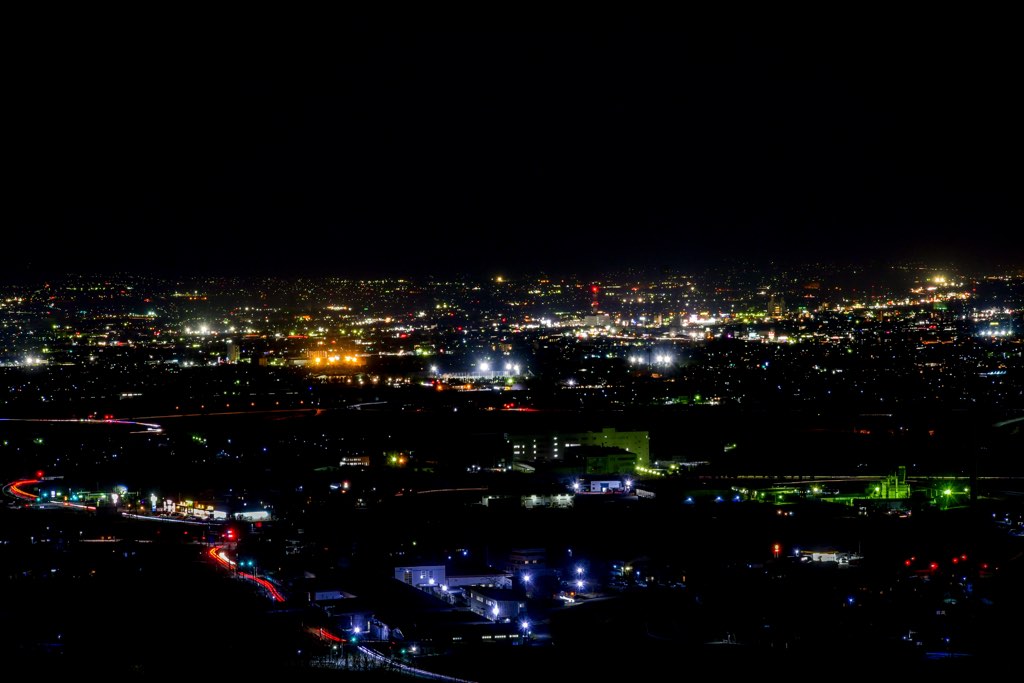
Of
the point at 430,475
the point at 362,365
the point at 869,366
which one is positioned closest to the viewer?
the point at 430,475

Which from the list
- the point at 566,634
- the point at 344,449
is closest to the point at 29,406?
the point at 344,449

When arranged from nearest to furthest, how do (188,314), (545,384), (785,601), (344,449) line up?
1. (785,601)
2. (344,449)
3. (545,384)
4. (188,314)

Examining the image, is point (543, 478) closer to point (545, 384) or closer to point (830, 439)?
point (830, 439)

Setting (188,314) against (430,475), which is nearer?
(430,475)

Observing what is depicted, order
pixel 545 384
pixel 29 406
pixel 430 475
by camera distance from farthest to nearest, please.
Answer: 1. pixel 545 384
2. pixel 29 406
3. pixel 430 475

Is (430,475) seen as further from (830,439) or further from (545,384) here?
(545,384)

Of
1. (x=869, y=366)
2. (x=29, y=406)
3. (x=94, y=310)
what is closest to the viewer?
(x=29, y=406)

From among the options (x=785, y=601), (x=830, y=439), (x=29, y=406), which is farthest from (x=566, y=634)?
(x=29, y=406)

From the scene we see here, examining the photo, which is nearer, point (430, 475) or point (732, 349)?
point (430, 475)
